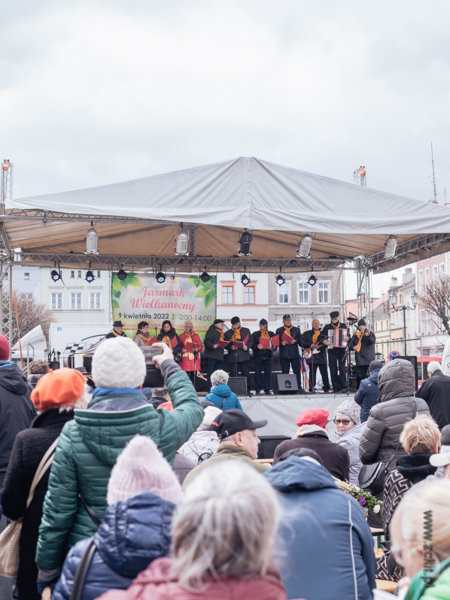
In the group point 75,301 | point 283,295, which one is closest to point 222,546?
point 283,295

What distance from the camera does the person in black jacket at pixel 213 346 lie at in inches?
525

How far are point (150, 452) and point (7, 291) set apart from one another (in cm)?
1248

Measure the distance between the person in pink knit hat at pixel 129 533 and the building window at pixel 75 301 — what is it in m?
54.5

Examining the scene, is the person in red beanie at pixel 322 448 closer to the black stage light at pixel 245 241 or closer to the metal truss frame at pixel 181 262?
the black stage light at pixel 245 241

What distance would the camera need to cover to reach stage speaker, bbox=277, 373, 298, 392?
12734mm

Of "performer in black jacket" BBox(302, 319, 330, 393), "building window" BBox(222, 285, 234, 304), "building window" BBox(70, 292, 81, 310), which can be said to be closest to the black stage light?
"performer in black jacket" BBox(302, 319, 330, 393)

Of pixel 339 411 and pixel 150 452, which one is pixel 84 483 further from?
pixel 339 411

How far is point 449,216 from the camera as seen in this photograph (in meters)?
10.0

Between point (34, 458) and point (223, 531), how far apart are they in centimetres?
175

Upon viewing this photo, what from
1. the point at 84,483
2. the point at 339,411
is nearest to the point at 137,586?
the point at 84,483

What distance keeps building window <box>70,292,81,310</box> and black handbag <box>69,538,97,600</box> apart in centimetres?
5463

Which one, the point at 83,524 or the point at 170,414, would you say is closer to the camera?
the point at 83,524

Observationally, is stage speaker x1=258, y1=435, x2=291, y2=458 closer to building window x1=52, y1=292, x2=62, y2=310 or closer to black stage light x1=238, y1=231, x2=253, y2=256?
black stage light x1=238, y1=231, x2=253, y2=256

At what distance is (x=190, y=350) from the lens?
520 inches
